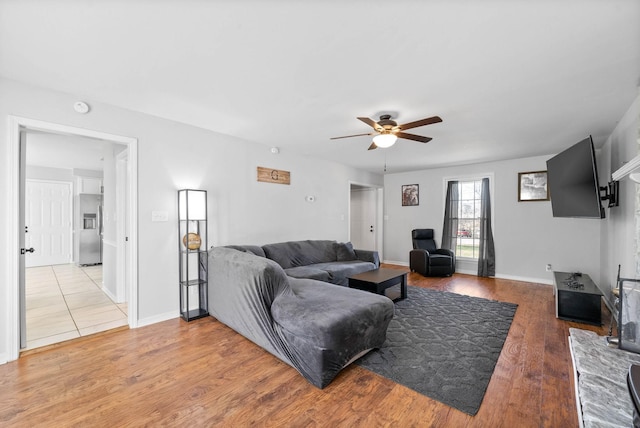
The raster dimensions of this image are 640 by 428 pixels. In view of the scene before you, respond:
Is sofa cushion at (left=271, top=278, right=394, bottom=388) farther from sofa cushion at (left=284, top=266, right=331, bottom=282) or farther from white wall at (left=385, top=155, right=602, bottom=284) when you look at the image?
white wall at (left=385, top=155, right=602, bottom=284)

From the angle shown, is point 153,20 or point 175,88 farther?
point 175,88

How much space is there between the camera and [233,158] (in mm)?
3988

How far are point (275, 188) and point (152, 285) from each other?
222cm

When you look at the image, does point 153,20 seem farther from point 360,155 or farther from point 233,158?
point 360,155

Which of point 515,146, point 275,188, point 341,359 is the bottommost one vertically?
point 341,359

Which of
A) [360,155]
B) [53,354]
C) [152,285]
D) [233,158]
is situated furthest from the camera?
[360,155]

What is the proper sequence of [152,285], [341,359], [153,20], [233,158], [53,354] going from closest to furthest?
[153,20]
[341,359]
[53,354]
[152,285]
[233,158]

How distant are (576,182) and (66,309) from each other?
21.3ft

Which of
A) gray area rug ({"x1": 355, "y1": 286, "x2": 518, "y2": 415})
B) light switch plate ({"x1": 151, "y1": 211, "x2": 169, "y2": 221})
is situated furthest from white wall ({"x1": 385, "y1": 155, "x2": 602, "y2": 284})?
light switch plate ({"x1": 151, "y1": 211, "x2": 169, "y2": 221})

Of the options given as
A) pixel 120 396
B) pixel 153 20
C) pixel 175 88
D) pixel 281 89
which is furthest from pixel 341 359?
pixel 175 88

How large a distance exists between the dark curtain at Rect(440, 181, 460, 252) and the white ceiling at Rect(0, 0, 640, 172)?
281 cm

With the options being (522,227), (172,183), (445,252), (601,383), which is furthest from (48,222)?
(522,227)

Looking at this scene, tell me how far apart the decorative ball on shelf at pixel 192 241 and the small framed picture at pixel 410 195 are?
5050 mm

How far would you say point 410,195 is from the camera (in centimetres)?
681
